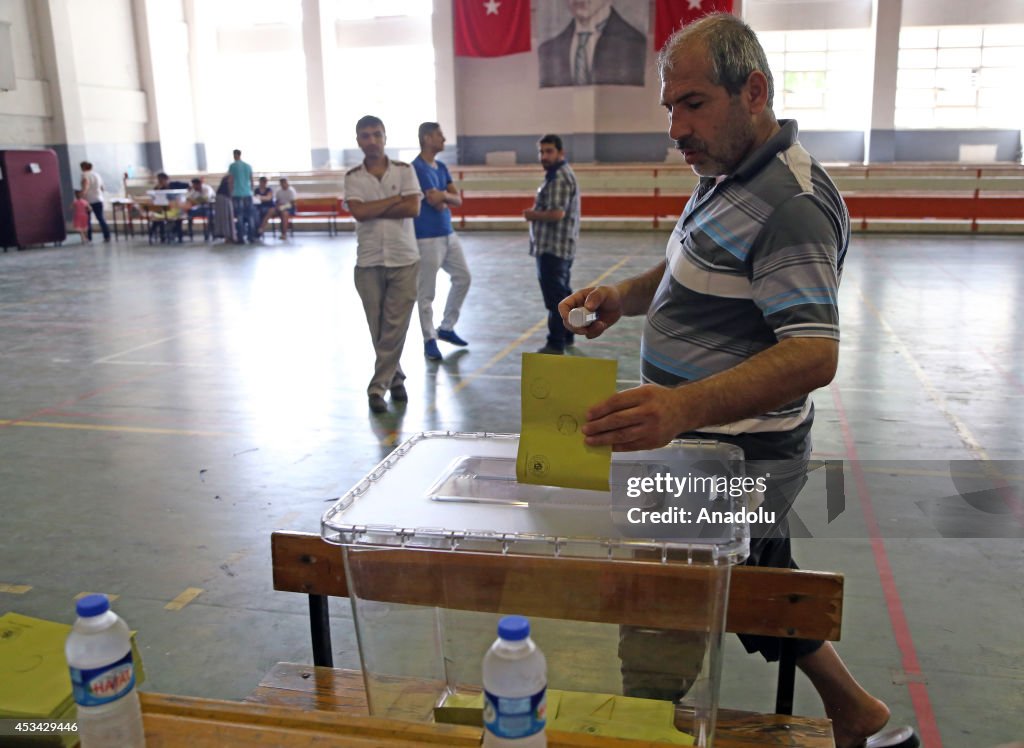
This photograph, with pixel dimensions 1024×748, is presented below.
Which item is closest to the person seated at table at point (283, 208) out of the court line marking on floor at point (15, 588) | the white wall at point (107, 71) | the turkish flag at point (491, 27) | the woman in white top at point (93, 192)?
the woman in white top at point (93, 192)

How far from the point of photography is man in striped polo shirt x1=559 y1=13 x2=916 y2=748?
1.69 meters

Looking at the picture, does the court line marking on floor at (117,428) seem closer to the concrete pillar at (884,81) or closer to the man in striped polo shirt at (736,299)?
the man in striped polo shirt at (736,299)

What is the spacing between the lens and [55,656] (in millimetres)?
1797

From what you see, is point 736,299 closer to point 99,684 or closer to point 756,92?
point 756,92

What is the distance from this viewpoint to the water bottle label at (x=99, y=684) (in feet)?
4.13

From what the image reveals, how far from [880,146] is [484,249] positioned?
46.0ft

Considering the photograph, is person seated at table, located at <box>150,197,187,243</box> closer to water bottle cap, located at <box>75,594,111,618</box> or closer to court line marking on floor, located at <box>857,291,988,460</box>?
court line marking on floor, located at <box>857,291,988,460</box>

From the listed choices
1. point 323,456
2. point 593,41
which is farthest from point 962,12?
point 323,456

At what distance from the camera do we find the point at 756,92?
6.00 feet

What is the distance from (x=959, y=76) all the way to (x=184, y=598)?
26949mm

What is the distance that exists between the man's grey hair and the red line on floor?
195 centimetres

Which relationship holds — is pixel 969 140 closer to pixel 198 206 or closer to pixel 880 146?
pixel 880 146

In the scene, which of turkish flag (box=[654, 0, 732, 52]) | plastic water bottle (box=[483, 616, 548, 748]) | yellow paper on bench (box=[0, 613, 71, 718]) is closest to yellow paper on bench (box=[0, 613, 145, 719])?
yellow paper on bench (box=[0, 613, 71, 718])

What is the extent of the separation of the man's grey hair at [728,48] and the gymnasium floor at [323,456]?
1339 mm
